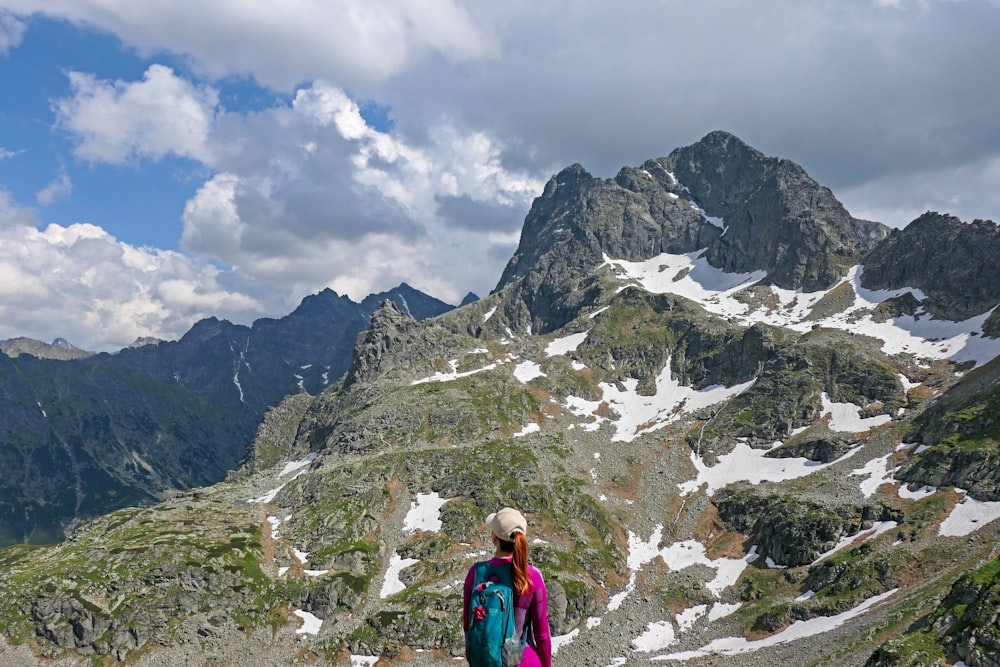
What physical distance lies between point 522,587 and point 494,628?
0.58 metres

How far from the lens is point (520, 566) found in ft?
24.3

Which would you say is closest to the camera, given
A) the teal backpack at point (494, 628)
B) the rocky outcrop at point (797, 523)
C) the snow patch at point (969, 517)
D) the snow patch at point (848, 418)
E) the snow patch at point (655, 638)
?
the teal backpack at point (494, 628)

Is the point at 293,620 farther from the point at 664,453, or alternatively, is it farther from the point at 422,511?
the point at 664,453

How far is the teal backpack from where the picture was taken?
704 cm

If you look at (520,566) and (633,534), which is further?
(633,534)

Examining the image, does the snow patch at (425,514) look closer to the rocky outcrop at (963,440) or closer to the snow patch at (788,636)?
the snow patch at (788,636)

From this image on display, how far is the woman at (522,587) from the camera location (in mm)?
7352

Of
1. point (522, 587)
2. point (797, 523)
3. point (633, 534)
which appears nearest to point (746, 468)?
point (797, 523)

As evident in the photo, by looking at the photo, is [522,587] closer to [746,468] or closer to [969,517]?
[969,517]

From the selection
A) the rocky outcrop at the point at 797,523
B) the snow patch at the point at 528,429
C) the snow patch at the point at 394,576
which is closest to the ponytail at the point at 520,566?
the rocky outcrop at the point at 797,523

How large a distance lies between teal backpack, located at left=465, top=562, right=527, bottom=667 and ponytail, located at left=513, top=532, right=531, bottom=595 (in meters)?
0.07

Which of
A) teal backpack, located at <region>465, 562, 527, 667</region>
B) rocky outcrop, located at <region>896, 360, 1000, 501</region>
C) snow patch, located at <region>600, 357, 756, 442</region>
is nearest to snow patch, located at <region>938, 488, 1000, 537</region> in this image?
rocky outcrop, located at <region>896, 360, 1000, 501</region>

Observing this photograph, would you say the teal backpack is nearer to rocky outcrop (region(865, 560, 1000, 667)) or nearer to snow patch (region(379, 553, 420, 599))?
rocky outcrop (region(865, 560, 1000, 667))

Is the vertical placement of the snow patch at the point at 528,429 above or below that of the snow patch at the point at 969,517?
above
